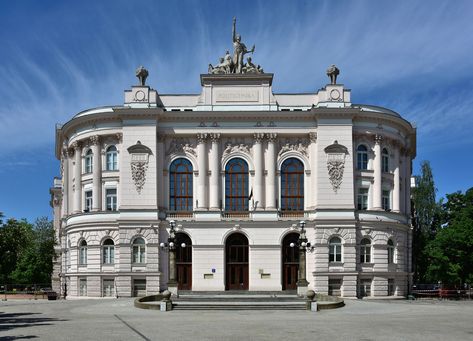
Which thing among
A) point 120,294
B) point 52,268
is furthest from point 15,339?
point 52,268

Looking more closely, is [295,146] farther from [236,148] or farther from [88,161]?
[88,161]

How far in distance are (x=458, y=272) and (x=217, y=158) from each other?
2522cm

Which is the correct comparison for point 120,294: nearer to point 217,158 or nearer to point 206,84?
point 217,158

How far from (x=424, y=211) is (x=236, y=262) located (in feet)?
122

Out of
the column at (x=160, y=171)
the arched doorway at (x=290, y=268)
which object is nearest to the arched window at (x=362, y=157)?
the arched doorway at (x=290, y=268)

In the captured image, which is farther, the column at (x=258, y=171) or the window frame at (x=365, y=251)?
the column at (x=258, y=171)

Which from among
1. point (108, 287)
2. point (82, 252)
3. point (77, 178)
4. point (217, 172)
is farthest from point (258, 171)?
point (82, 252)

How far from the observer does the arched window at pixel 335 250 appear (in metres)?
57.6

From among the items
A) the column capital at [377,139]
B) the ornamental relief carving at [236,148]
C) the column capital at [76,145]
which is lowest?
the ornamental relief carving at [236,148]

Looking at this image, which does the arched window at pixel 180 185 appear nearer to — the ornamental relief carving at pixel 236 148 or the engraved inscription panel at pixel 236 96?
the ornamental relief carving at pixel 236 148

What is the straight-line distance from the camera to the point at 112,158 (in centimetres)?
6019

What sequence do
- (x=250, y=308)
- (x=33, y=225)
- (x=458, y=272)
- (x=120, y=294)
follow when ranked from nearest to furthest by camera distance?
(x=250, y=308) → (x=120, y=294) → (x=458, y=272) → (x=33, y=225)

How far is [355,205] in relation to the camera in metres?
58.5

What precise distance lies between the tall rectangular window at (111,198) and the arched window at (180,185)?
16.1 ft
